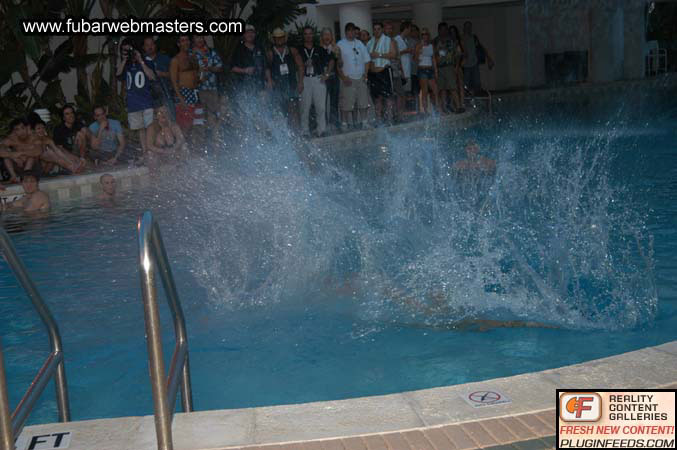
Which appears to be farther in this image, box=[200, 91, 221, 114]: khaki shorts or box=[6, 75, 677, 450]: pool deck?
box=[200, 91, 221, 114]: khaki shorts

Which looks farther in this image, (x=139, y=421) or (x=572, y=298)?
(x=572, y=298)

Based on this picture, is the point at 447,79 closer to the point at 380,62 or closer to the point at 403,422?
the point at 380,62

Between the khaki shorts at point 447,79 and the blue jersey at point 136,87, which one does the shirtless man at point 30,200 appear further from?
the khaki shorts at point 447,79

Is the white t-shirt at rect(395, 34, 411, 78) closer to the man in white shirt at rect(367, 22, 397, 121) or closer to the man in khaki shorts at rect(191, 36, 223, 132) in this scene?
the man in white shirt at rect(367, 22, 397, 121)

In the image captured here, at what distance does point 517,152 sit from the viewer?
14344 mm

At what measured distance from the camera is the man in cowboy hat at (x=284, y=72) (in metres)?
14.1

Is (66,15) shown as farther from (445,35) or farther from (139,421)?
(139,421)

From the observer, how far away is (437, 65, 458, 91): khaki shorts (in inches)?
685

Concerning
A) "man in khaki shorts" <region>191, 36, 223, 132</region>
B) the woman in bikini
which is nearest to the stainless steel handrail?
the woman in bikini

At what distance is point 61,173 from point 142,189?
1348mm

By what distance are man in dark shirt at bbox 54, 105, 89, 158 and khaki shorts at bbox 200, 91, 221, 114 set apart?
2.00 metres

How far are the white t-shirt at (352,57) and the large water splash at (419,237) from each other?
2.43 meters

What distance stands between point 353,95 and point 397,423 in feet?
41.6

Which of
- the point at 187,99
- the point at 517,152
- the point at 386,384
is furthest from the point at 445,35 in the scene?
the point at 386,384
